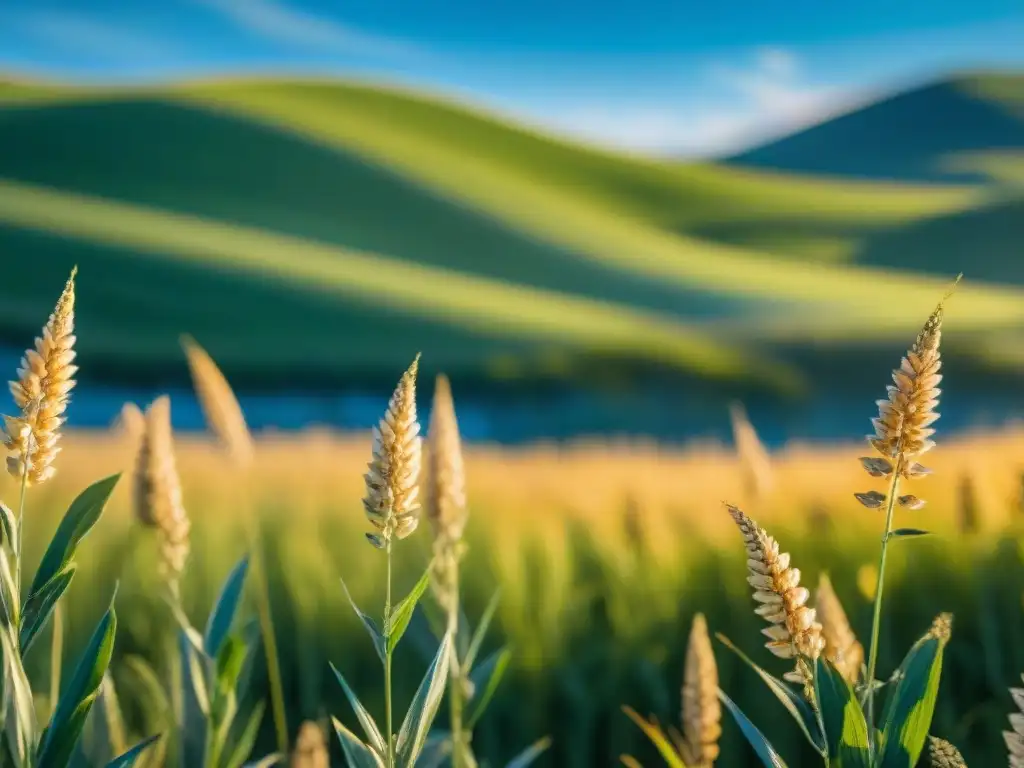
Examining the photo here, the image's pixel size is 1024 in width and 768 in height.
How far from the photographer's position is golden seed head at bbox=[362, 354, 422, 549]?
791 mm

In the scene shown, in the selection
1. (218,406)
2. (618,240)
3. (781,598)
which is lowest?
Answer: (781,598)

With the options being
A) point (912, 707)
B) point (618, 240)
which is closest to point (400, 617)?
point (912, 707)

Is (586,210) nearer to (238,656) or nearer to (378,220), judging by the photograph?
(378,220)

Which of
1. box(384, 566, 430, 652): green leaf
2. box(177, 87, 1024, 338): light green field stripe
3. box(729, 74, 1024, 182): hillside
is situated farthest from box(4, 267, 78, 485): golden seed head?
box(729, 74, 1024, 182): hillside

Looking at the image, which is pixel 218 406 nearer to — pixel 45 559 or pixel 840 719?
pixel 45 559

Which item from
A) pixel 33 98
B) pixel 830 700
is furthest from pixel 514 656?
pixel 33 98

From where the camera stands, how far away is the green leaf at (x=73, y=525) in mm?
914

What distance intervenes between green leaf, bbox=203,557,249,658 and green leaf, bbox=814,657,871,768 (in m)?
0.67

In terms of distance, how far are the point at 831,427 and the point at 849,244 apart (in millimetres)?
16769

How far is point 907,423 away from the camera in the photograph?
770 mm

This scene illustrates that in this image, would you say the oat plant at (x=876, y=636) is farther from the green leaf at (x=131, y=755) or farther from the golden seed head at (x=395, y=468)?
the green leaf at (x=131, y=755)

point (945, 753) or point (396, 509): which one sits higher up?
point (396, 509)

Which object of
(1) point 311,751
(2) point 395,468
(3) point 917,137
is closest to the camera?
(2) point 395,468

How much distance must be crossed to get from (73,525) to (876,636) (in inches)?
27.4
